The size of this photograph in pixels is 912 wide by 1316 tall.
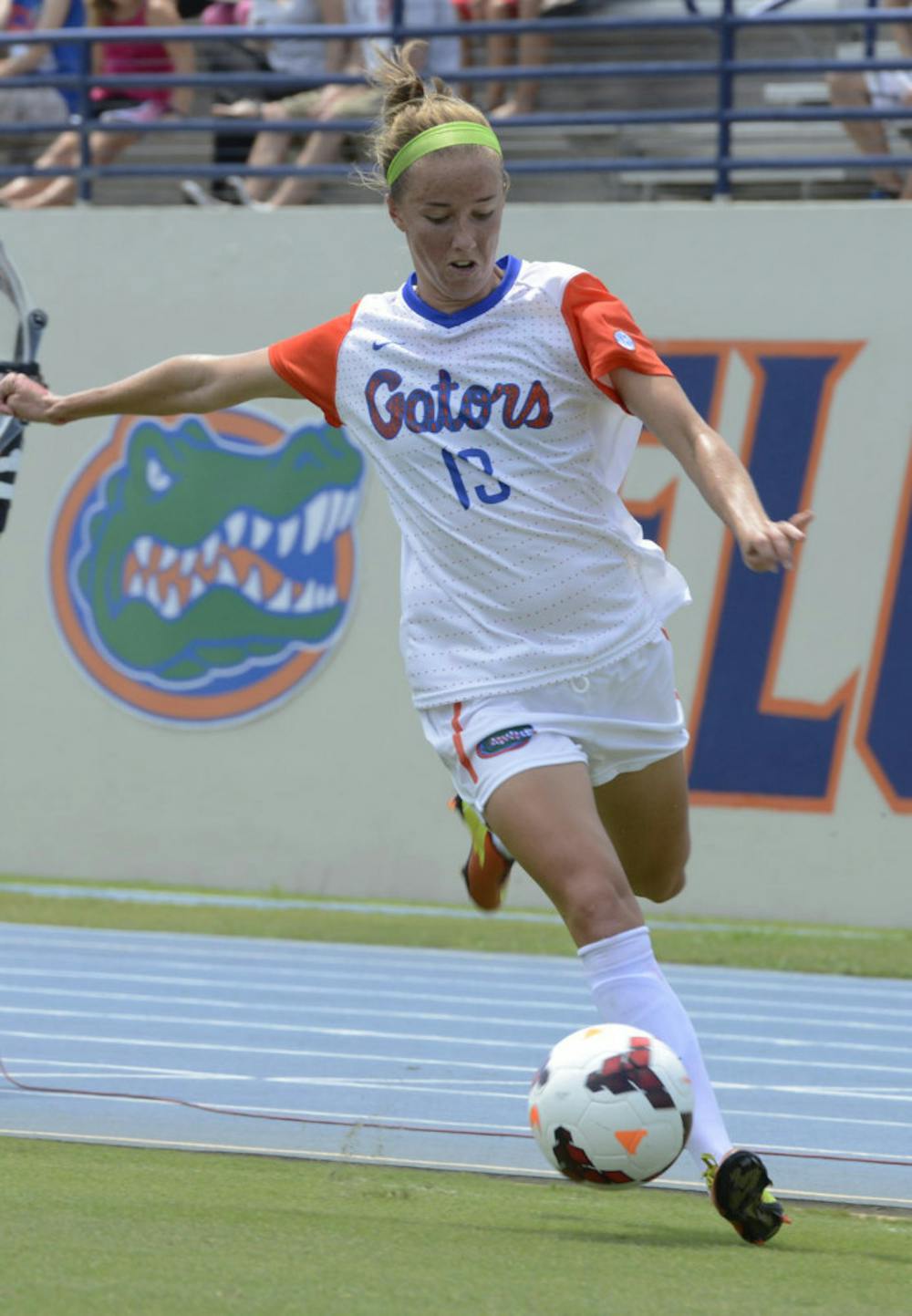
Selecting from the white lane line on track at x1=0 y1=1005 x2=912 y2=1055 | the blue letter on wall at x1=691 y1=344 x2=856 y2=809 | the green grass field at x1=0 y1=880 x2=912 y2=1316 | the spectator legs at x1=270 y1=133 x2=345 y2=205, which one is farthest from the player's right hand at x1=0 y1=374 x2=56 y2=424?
the spectator legs at x1=270 y1=133 x2=345 y2=205

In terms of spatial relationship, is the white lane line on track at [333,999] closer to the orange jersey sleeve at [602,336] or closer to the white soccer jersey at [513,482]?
the white soccer jersey at [513,482]

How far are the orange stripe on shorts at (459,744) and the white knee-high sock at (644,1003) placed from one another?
0.47m

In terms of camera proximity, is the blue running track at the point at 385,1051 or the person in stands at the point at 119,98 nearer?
the blue running track at the point at 385,1051

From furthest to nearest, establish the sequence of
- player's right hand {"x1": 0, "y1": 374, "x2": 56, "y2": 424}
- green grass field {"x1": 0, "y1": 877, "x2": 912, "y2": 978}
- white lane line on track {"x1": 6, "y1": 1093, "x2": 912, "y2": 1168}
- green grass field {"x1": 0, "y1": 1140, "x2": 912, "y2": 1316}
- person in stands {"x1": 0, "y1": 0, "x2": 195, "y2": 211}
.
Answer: person in stands {"x1": 0, "y1": 0, "x2": 195, "y2": 211}
green grass field {"x1": 0, "y1": 877, "x2": 912, "y2": 978}
white lane line on track {"x1": 6, "y1": 1093, "x2": 912, "y2": 1168}
player's right hand {"x1": 0, "y1": 374, "x2": 56, "y2": 424}
green grass field {"x1": 0, "y1": 1140, "x2": 912, "y2": 1316}

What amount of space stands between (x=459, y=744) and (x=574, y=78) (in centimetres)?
856

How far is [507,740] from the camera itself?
462 centimetres

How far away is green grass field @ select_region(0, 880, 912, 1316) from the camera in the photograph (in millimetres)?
3770

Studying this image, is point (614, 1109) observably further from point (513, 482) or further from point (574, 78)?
point (574, 78)

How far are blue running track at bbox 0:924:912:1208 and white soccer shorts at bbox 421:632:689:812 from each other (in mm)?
1253

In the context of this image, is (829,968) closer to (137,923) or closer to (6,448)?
(137,923)

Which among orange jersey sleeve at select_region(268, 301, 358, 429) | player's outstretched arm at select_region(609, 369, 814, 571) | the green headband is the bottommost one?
orange jersey sleeve at select_region(268, 301, 358, 429)

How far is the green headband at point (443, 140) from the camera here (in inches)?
181

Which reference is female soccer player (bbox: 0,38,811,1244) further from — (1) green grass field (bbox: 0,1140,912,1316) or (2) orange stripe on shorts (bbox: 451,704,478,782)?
(1) green grass field (bbox: 0,1140,912,1316)

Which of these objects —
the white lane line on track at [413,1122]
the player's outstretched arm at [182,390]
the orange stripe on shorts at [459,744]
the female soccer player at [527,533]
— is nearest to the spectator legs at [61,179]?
the white lane line on track at [413,1122]
